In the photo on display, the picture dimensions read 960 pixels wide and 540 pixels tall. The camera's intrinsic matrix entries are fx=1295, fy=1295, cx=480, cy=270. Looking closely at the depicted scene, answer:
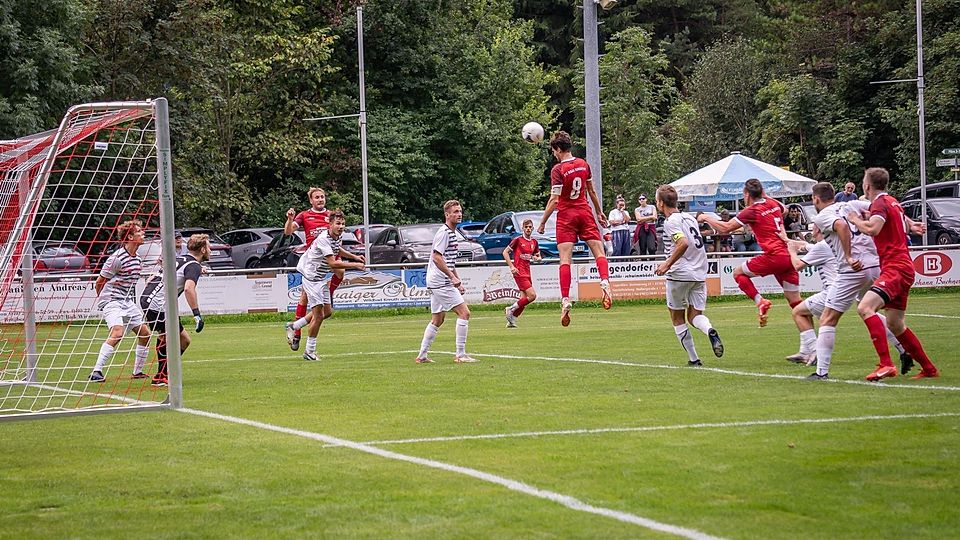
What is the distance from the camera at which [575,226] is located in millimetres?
16812

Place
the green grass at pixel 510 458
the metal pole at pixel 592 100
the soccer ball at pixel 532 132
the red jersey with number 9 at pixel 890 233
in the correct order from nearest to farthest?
the green grass at pixel 510 458 < the red jersey with number 9 at pixel 890 233 < the soccer ball at pixel 532 132 < the metal pole at pixel 592 100

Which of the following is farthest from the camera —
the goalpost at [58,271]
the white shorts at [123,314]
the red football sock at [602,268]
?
the red football sock at [602,268]

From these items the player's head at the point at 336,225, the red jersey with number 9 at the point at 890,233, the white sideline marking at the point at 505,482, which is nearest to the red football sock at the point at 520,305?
the player's head at the point at 336,225

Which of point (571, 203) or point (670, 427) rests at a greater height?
point (571, 203)

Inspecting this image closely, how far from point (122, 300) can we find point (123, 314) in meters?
0.28

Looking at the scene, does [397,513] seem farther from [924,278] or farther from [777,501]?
[924,278]

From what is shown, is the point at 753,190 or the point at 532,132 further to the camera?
the point at 532,132

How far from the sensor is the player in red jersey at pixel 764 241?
16.3m

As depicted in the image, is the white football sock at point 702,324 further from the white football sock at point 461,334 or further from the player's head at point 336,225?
the player's head at point 336,225

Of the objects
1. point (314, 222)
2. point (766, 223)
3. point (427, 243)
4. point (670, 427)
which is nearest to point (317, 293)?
point (314, 222)

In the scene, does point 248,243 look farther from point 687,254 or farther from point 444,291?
point 687,254

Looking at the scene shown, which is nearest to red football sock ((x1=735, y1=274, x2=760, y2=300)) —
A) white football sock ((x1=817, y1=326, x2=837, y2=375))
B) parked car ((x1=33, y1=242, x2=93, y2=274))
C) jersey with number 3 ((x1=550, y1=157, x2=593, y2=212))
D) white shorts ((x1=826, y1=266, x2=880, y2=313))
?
jersey with number 3 ((x1=550, y1=157, x2=593, y2=212))

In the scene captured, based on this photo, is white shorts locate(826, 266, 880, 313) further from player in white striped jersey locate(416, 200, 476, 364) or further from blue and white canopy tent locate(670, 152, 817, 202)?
blue and white canopy tent locate(670, 152, 817, 202)

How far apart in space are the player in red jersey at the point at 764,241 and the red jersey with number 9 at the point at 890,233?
2.95 m
